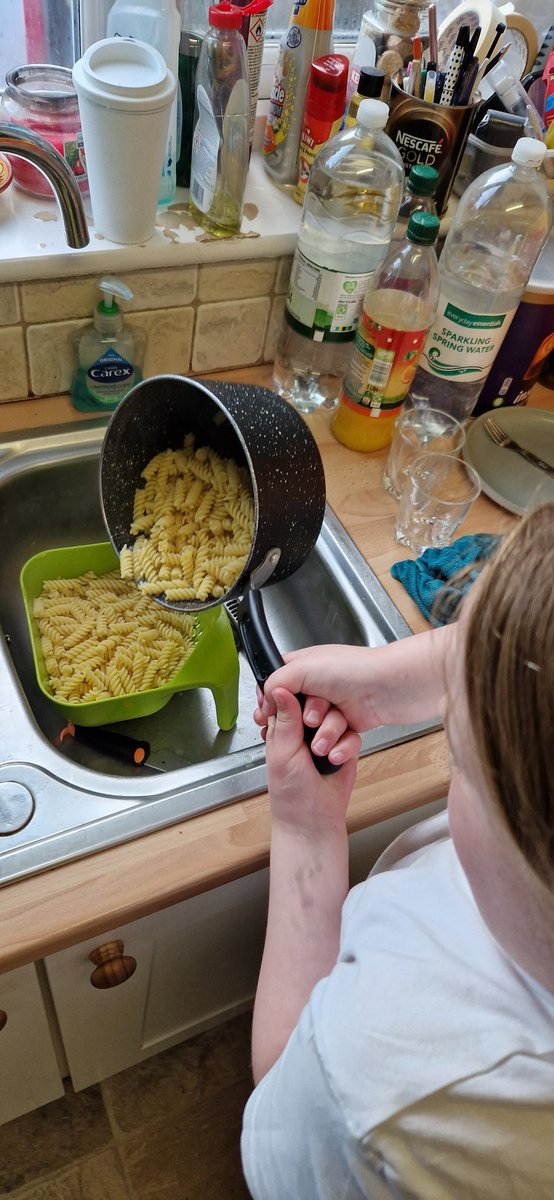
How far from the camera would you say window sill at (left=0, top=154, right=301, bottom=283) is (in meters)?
0.89

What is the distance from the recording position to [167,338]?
3.42 ft

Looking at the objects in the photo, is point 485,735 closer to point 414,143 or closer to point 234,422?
point 234,422

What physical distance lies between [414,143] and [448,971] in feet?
2.91

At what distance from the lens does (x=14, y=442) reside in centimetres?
97

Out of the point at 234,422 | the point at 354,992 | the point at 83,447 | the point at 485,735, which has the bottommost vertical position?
the point at 83,447

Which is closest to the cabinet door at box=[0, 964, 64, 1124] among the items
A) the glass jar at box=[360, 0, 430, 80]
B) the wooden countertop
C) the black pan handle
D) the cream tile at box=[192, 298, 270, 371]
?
the wooden countertop

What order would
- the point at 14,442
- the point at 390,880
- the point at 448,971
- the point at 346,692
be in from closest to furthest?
the point at 448,971, the point at 390,880, the point at 346,692, the point at 14,442

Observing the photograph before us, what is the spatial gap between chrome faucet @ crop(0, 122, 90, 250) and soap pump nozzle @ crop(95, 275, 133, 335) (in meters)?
0.14

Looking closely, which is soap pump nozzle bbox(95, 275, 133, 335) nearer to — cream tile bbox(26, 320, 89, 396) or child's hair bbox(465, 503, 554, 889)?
cream tile bbox(26, 320, 89, 396)

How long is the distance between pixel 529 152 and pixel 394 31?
24 cm

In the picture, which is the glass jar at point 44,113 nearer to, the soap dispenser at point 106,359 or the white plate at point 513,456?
the soap dispenser at point 106,359

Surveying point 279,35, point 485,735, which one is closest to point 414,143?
point 279,35

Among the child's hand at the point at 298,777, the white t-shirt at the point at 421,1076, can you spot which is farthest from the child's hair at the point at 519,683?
the child's hand at the point at 298,777

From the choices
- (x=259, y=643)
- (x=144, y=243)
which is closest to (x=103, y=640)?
(x=259, y=643)
